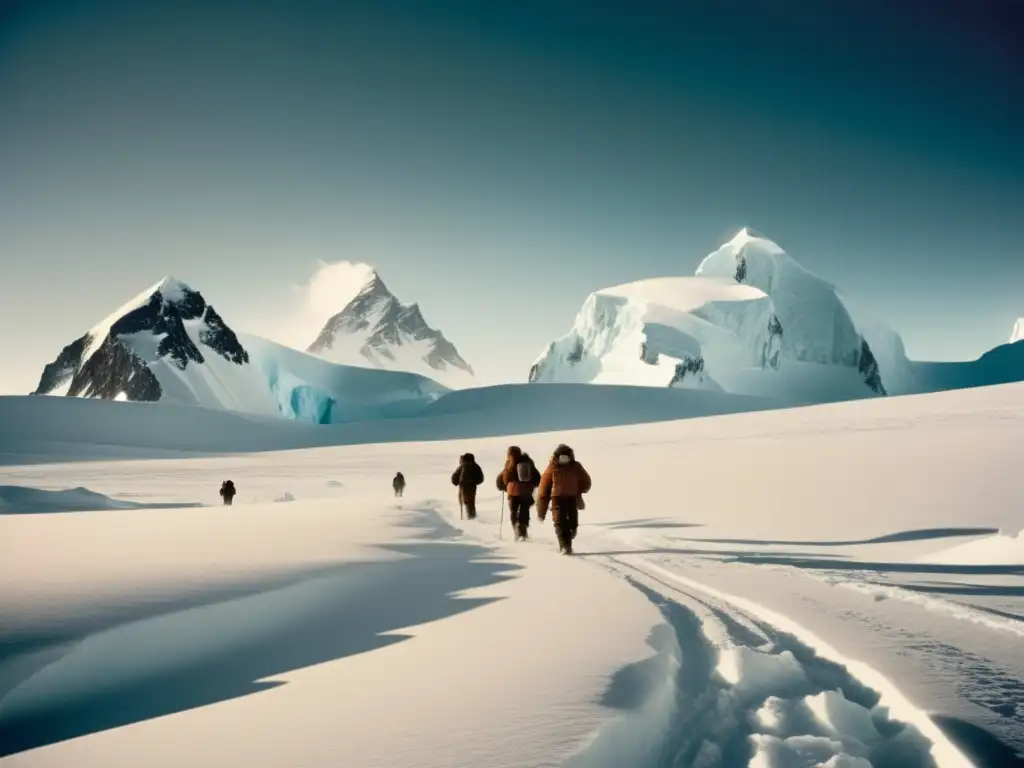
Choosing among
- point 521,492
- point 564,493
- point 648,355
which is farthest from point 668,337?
point 564,493

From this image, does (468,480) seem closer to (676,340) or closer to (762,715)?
(762,715)

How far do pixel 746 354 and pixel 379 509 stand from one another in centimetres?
16433

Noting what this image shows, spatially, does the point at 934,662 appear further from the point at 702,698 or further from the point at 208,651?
the point at 208,651

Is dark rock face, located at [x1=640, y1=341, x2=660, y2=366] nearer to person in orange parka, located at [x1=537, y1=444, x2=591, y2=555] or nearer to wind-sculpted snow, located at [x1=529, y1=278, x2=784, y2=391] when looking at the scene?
wind-sculpted snow, located at [x1=529, y1=278, x2=784, y2=391]

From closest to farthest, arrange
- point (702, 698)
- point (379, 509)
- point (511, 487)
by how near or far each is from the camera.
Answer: point (702, 698) → point (511, 487) → point (379, 509)

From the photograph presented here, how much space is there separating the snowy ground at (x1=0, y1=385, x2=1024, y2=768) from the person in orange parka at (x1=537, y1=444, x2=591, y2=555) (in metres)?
0.41

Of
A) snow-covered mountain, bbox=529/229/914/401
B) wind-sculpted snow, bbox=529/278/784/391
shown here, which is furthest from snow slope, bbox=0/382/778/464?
snow-covered mountain, bbox=529/229/914/401

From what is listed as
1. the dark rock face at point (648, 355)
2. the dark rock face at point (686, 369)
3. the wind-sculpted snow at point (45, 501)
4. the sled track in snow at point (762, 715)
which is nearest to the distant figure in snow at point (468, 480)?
the wind-sculpted snow at point (45, 501)

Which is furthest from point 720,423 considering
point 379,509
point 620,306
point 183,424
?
point 620,306

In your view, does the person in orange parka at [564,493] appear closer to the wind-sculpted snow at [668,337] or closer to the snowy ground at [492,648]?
the snowy ground at [492,648]

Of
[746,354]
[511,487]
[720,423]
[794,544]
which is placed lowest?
[794,544]

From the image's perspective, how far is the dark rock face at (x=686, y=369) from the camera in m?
147

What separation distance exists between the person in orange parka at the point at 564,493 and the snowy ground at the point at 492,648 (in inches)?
16.3

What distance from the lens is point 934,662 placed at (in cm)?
385
